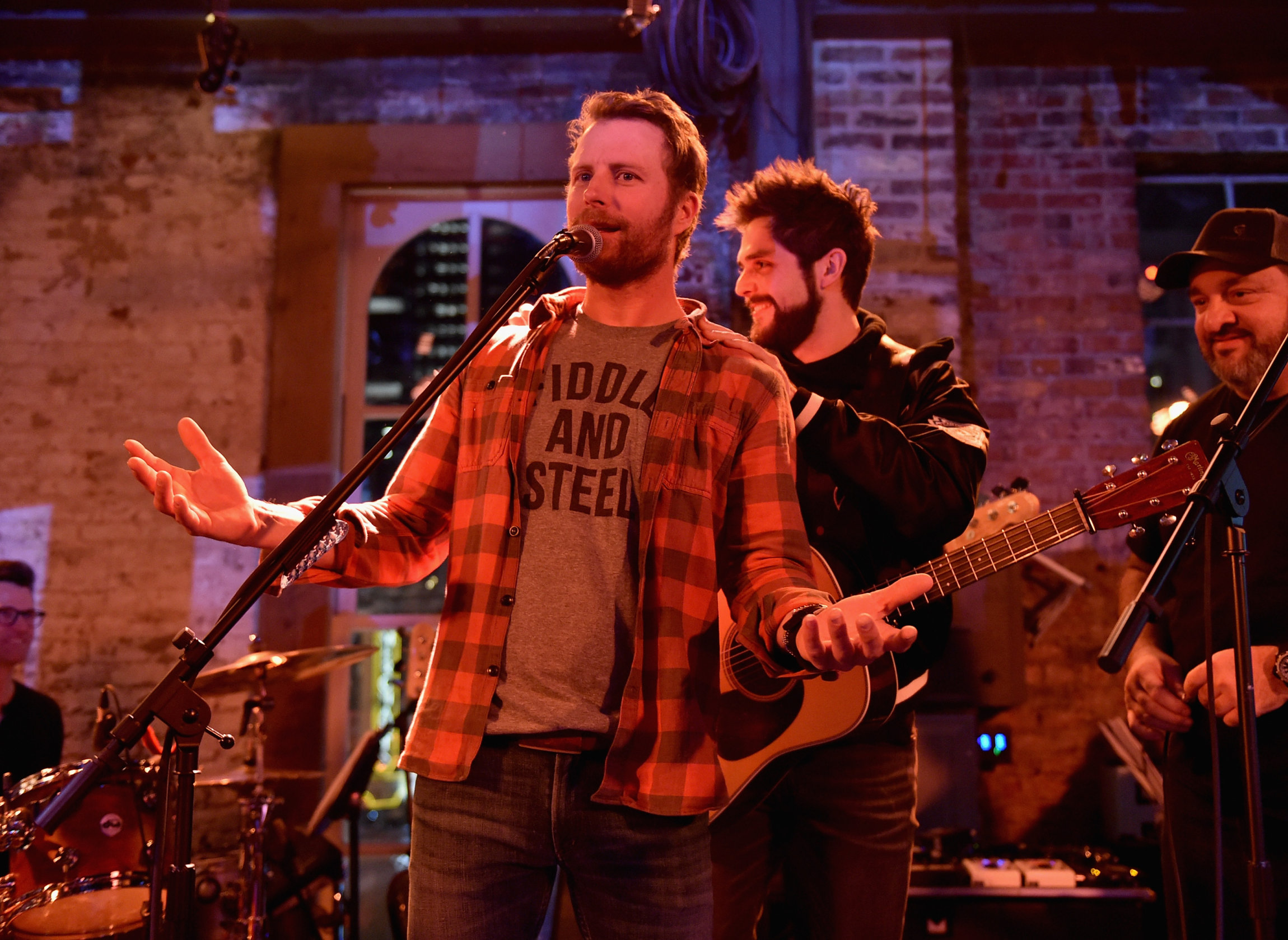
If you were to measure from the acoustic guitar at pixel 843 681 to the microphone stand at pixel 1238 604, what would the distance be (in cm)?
28

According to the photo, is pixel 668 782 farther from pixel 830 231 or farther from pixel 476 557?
pixel 830 231

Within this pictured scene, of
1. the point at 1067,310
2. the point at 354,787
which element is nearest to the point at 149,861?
the point at 354,787

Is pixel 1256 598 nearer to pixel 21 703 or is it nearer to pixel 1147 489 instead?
pixel 1147 489

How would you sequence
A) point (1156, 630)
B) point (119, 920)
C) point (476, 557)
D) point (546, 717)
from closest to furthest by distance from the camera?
point (546, 717), point (476, 557), point (1156, 630), point (119, 920)

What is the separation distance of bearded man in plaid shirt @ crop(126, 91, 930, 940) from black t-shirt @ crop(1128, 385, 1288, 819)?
122 centimetres

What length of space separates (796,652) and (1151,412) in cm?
393

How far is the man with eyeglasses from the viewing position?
13.1ft

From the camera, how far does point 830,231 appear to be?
280cm

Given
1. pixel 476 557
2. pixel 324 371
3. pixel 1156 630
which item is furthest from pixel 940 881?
pixel 324 371

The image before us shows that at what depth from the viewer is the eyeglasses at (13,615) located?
4211mm

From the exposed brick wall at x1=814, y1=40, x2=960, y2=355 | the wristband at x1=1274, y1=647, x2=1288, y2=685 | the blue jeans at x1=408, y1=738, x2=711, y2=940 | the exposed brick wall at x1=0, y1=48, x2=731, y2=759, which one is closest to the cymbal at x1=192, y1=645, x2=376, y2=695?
the exposed brick wall at x1=0, y1=48, x2=731, y2=759

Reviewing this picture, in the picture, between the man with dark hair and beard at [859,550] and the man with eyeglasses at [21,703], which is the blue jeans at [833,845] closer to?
the man with dark hair and beard at [859,550]

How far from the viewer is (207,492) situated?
1.67 meters

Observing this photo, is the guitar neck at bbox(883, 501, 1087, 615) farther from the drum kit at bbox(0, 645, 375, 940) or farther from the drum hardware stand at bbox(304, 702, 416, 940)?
the drum hardware stand at bbox(304, 702, 416, 940)
